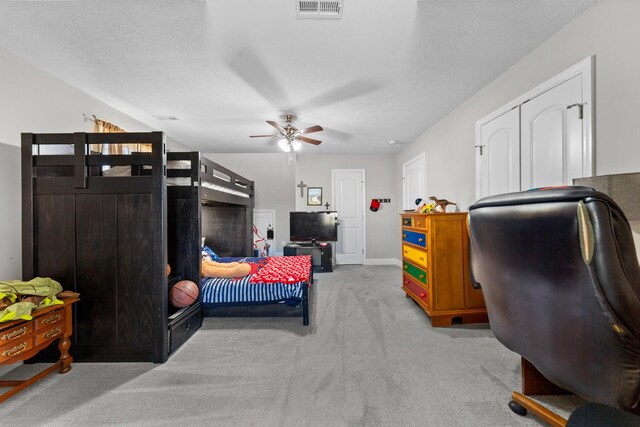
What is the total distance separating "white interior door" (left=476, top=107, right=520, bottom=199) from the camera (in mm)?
2350

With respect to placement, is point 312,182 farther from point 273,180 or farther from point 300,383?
point 300,383

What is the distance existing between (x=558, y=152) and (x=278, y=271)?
2.78m

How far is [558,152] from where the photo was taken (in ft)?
6.34

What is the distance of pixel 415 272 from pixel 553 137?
179cm

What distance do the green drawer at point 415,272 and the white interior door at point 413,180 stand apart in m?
1.52

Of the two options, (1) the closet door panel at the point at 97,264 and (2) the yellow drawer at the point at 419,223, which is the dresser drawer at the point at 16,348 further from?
(2) the yellow drawer at the point at 419,223

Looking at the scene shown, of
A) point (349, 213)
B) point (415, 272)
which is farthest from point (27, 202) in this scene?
point (349, 213)

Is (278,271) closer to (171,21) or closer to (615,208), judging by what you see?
(171,21)

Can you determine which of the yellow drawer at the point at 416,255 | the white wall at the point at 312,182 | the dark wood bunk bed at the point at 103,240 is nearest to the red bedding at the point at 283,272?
the dark wood bunk bed at the point at 103,240

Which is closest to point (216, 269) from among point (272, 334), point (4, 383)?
point (272, 334)

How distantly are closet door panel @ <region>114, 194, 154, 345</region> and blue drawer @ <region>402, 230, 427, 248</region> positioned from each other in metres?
2.52

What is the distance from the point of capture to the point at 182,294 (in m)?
2.32

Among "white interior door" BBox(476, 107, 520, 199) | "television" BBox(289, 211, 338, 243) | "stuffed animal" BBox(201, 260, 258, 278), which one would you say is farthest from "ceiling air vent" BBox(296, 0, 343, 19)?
"television" BBox(289, 211, 338, 243)

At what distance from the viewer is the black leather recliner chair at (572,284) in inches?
26.5
